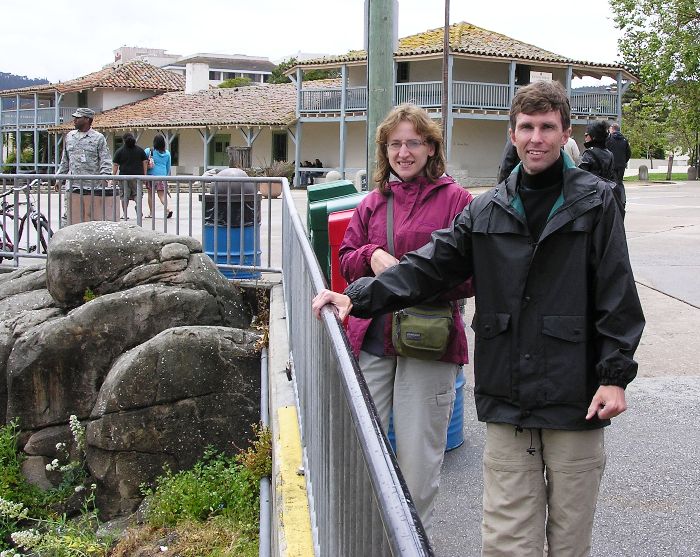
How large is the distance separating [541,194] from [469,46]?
36.7 meters

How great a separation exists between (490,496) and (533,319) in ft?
2.16

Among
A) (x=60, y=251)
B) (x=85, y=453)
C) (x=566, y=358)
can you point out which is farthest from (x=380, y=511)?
(x=60, y=251)

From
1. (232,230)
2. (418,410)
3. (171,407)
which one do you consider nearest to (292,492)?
(418,410)

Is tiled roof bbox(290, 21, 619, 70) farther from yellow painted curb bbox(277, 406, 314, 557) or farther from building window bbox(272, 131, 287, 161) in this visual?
yellow painted curb bbox(277, 406, 314, 557)

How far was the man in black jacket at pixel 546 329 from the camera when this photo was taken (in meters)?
2.79

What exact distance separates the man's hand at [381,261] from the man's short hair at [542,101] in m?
0.84

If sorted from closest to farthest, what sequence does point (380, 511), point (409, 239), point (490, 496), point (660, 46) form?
point (380, 511)
point (490, 496)
point (409, 239)
point (660, 46)

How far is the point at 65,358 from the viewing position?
8.25 metres

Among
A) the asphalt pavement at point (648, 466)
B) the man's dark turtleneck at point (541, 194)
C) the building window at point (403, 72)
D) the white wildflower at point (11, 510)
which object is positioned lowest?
the white wildflower at point (11, 510)

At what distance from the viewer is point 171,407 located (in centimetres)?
754

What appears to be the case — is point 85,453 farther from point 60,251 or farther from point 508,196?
point 508,196

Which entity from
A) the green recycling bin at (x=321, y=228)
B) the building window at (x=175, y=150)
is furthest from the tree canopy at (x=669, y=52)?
the green recycling bin at (x=321, y=228)

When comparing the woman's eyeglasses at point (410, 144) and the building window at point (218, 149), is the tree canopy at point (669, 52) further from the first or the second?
the woman's eyeglasses at point (410, 144)

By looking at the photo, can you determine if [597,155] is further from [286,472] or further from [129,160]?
[129,160]
